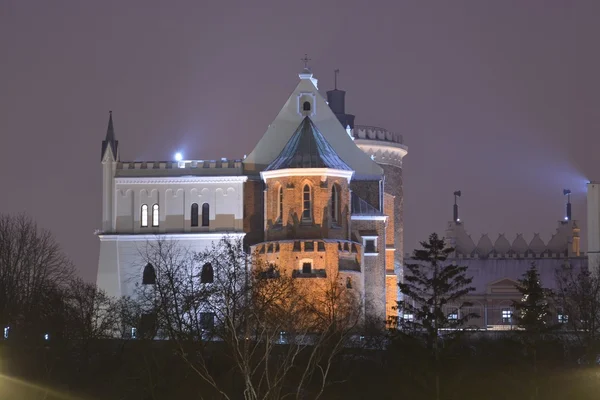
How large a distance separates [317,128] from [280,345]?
33913 millimetres

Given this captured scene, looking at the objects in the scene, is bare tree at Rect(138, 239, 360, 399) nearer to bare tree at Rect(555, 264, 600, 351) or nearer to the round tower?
bare tree at Rect(555, 264, 600, 351)

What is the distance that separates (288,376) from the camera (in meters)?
112

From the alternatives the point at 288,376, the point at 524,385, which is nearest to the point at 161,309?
the point at 288,376

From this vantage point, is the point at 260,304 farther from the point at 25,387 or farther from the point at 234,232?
the point at 234,232

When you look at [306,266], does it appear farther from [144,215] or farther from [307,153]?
[144,215]

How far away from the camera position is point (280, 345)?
124 meters

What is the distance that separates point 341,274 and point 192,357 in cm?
3200

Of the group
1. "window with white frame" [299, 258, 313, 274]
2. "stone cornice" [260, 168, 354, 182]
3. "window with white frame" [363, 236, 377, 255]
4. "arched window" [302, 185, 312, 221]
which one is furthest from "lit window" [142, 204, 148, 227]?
"window with white frame" [363, 236, 377, 255]

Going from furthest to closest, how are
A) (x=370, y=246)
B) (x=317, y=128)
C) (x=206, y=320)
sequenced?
(x=317, y=128) < (x=370, y=246) < (x=206, y=320)

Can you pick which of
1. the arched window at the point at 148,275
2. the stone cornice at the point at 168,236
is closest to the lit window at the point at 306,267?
the stone cornice at the point at 168,236

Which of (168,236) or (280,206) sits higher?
(280,206)

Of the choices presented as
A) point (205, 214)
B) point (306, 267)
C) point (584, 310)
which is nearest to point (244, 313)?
point (584, 310)

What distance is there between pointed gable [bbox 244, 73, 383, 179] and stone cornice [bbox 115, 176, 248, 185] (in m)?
1.92

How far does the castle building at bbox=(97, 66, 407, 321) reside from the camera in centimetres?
14325
